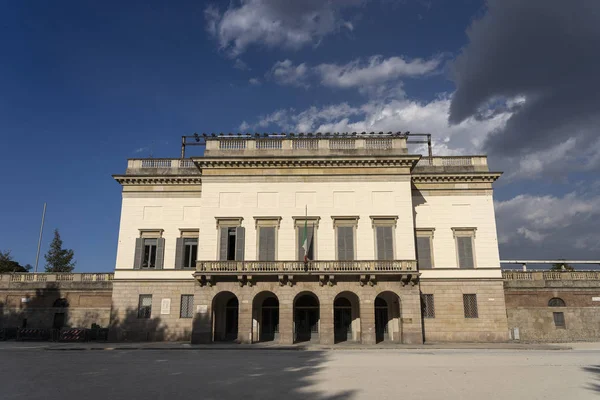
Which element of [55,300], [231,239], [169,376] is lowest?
[169,376]

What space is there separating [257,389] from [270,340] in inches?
732

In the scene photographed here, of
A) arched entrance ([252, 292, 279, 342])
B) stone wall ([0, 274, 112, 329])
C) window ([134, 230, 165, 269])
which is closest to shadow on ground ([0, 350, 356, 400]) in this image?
arched entrance ([252, 292, 279, 342])

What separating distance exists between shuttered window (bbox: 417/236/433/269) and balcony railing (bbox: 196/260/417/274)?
2806 millimetres

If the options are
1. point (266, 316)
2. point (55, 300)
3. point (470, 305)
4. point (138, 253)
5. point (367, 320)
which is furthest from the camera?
point (55, 300)

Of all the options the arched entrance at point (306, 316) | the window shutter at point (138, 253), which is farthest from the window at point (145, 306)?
the arched entrance at point (306, 316)

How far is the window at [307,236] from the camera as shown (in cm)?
3055

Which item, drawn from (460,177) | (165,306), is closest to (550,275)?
(460,177)

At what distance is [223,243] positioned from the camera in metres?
31.0

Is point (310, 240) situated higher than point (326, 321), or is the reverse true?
point (310, 240)

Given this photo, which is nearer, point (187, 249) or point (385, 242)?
point (385, 242)

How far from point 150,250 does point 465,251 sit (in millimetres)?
23647

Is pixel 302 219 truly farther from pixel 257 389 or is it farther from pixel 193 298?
pixel 257 389

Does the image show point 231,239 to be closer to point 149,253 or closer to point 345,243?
point 149,253

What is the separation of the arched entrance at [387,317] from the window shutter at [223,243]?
11.6 m
